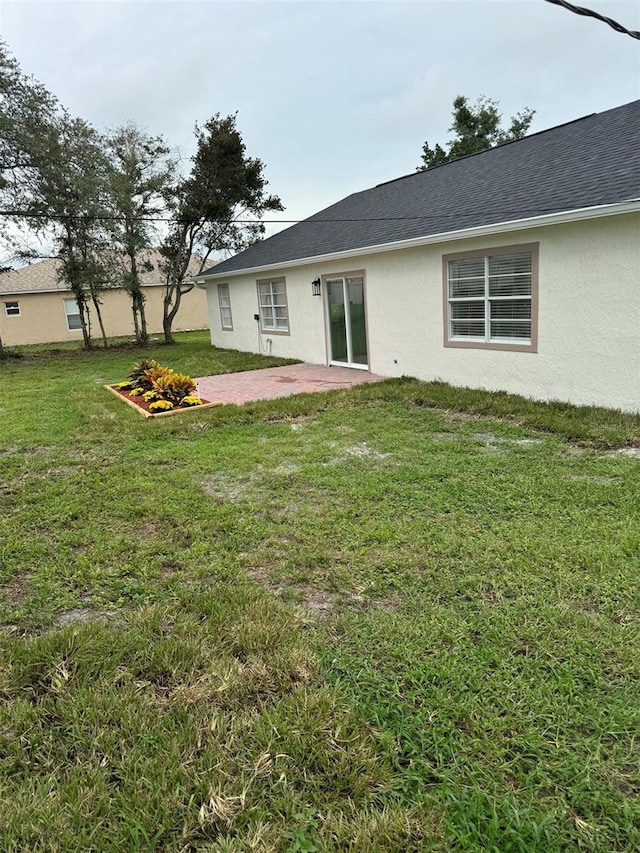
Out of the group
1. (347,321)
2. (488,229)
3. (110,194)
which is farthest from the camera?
(110,194)

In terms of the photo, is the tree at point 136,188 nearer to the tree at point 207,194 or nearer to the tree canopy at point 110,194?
the tree canopy at point 110,194

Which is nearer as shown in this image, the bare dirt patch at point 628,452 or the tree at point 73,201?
the bare dirt patch at point 628,452

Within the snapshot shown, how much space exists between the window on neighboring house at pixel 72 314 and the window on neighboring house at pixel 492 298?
2195 cm

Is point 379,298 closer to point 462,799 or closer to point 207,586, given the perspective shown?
point 207,586

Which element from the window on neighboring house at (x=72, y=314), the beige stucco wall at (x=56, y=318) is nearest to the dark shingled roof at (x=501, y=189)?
the beige stucco wall at (x=56, y=318)

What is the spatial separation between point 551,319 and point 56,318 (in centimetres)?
2454

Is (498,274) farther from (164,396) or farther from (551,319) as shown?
(164,396)

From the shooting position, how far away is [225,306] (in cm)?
1748

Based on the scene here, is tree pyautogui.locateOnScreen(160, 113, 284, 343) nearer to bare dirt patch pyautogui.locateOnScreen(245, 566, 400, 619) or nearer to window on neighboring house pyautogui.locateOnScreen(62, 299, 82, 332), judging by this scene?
window on neighboring house pyautogui.locateOnScreen(62, 299, 82, 332)

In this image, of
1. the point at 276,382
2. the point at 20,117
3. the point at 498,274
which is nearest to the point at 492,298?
the point at 498,274

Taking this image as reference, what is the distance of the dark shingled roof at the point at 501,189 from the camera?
23.3 ft

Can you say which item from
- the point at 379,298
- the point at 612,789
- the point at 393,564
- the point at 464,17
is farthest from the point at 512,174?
the point at 612,789

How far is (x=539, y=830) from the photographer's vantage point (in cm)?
162

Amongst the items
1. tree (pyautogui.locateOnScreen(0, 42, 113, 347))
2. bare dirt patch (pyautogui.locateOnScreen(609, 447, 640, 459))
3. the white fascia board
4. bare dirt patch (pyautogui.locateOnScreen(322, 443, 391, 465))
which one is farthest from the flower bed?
tree (pyautogui.locateOnScreen(0, 42, 113, 347))
